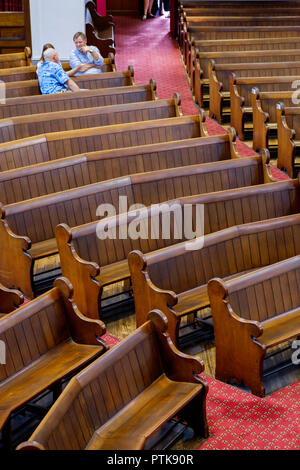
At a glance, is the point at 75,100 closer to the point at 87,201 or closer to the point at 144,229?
the point at 87,201

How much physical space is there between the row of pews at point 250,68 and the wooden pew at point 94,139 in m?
0.36

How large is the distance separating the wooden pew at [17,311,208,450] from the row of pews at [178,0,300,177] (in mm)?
1402

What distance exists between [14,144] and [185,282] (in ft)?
2.86

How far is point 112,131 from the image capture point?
8.61ft

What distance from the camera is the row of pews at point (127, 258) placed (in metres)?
1.52

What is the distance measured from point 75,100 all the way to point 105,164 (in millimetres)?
638

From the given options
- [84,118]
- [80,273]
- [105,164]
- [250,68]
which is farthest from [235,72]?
[80,273]

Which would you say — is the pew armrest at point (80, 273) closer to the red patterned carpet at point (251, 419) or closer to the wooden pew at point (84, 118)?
the red patterned carpet at point (251, 419)

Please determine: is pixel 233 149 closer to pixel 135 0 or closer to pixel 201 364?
pixel 201 364

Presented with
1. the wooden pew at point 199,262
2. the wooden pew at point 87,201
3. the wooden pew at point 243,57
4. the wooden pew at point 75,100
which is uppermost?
the wooden pew at point 243,57

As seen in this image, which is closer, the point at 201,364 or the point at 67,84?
the point at 201,364

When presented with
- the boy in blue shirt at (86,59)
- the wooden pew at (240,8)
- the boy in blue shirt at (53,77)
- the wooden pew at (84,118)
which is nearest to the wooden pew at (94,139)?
the wooden pew at (84,118)

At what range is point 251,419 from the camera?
5.24ft

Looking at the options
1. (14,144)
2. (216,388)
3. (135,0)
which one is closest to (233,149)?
(14,144)
